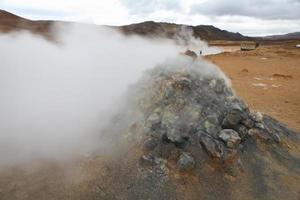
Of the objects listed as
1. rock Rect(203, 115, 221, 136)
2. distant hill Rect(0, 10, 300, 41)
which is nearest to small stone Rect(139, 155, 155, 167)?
rock Rect(203, 115, 221, 136)

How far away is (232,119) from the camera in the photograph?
193 inches

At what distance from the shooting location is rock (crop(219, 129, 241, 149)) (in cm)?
462

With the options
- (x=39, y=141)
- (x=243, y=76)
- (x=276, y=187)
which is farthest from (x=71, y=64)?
(x=243, y=76)

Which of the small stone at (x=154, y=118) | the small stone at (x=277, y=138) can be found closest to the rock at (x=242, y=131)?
the small stone at (x=277, y=138)

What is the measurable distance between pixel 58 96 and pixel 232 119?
3.05 meters

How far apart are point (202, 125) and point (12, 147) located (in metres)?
2.79

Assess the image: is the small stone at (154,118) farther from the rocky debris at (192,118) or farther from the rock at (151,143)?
the rock at (151,143)

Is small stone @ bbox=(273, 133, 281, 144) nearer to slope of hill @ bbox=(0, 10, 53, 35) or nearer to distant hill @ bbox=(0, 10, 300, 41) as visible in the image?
distant hill @ bbox=(0, 10, 300, 41)

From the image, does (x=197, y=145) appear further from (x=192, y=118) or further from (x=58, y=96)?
(x=58, y=96)

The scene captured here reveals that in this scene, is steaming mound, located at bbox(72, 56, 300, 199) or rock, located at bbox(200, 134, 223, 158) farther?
rock, located at bbox(200, 134, 223, 158)

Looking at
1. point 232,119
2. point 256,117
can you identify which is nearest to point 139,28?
point 256,117

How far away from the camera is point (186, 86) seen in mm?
5094

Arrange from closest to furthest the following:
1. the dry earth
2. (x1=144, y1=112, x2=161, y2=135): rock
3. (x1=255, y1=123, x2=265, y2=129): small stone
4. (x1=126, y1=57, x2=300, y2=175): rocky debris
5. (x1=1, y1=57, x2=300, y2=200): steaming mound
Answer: (x1=1, y1=57, x2=300, y2=200): steaming mound < (x1=126, y1=57, x2=300, y2=175): rocky debris < (x1=144, y1=112, x2=161, y2=135): rock < (x1=255, y1=123, x2=265, y2=129): small stone < the dry earth

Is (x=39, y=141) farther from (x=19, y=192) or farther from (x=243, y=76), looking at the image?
(x=243, y=76)
